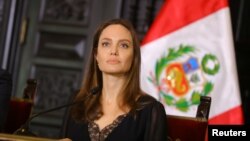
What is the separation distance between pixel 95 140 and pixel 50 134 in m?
1.85

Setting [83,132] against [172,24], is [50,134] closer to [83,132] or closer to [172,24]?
[172,24]

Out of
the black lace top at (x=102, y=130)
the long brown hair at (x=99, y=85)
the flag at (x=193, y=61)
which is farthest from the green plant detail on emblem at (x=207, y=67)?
the black lace top at (x=102, y=130)

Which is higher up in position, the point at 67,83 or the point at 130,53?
the point at 130,53

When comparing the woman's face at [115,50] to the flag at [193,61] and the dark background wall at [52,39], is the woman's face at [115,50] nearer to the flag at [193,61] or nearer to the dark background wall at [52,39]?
the flag at [193,61]

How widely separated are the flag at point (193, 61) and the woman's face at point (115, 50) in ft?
3.65

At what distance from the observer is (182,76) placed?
284 centimetres

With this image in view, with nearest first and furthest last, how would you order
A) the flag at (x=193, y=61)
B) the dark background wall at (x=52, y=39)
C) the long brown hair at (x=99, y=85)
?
1. the long brown hair at (x=99, y=85)
2. the flag at (x=193, y=61)
3. the dark background wall at (x=52, y=39)

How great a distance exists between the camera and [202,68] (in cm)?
281

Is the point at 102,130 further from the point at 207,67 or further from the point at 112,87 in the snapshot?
the point at 207,67

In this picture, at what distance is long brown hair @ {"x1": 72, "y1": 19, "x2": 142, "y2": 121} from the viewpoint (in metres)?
1.76

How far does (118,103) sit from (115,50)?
0.67 feet

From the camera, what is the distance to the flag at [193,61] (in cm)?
278

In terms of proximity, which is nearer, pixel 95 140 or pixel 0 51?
pixel 95 140

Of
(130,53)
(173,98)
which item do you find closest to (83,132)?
(130,53)
